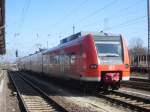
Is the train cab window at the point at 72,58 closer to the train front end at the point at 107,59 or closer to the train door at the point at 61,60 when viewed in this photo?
the train front end at the point at 107,59

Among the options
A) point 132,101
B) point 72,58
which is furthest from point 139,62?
point 132,101

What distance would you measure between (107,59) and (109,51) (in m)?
0.47

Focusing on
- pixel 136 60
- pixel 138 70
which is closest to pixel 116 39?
pixel 138 70

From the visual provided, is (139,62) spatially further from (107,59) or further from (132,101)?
(132,101)

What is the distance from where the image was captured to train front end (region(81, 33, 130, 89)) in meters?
18.5

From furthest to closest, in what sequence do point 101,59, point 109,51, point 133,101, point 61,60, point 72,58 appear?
point 61,60 → point 72,58 → point 109,51 → point 101,59 → point 133,101

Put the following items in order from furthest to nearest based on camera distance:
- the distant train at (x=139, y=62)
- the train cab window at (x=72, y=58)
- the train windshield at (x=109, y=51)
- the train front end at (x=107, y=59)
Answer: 1. the distant train at (x=139, y=62)
2. the train cab window at (x=72, y=58)
3. the train windshield at (x=109, y=51)
4. the train front end at (x=107, y=59)

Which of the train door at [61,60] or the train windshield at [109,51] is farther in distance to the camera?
the train door at [61,60]

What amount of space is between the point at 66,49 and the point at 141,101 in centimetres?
831

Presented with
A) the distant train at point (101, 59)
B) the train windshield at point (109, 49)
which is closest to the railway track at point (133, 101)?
the distant train at point (101, 59)

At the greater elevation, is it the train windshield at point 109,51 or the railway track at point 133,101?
the train windshield at point 109,51

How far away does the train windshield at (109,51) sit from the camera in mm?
18781

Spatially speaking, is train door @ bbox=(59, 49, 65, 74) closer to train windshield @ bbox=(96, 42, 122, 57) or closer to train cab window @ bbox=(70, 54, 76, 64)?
train cab window @ bbox=(70, 54, 76, 64)

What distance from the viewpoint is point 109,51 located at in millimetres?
19031
